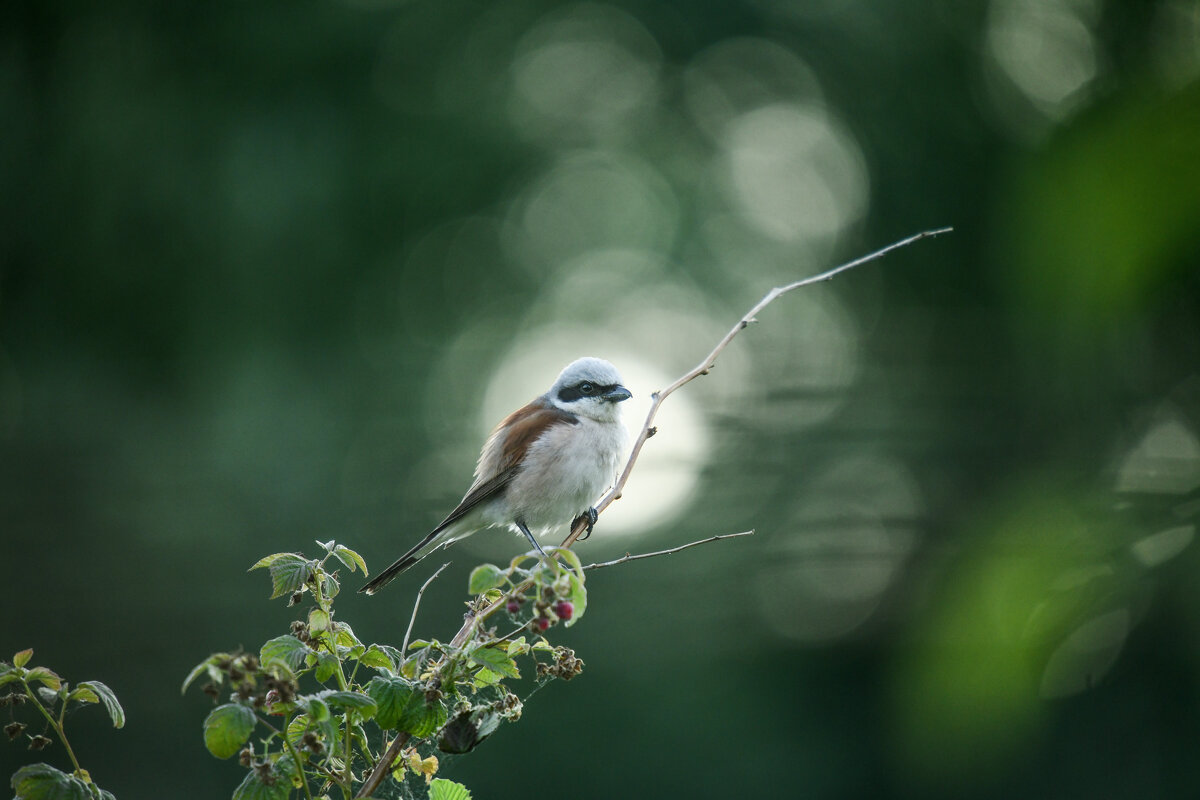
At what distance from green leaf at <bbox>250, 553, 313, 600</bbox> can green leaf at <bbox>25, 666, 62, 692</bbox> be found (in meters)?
0.25

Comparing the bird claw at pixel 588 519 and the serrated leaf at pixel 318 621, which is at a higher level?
the bird claw at pixel 588 519

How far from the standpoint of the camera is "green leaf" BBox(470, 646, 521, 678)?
3.85ft

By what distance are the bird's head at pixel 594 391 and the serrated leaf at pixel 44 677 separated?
256 cm

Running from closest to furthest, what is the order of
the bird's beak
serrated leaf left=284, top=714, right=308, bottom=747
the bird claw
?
serrated leaf left=284, top=714, right=308, bottom=747 → the bird claw → the bird's beak

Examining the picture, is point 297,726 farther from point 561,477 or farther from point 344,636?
point 561,477

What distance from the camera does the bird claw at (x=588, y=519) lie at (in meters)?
2.50

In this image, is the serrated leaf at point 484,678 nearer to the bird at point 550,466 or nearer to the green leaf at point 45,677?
the green leaf at point 45,677

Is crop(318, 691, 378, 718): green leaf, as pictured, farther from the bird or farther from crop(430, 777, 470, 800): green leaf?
the bird

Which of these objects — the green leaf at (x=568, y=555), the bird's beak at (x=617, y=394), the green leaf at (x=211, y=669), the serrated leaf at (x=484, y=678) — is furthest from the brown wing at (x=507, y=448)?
the green leaf at (x=211, y=669)

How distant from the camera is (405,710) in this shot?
3.79ft

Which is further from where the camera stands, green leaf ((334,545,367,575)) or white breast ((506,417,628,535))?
white breast ((506,417,628,535))

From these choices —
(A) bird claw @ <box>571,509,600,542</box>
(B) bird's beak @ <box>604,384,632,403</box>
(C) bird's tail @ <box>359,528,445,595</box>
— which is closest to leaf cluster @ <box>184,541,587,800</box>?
(A) bird claw @ <box>571,509,600,542</box>

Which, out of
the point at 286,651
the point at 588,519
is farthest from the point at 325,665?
the point at 588,519

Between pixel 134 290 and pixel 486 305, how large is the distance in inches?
122
